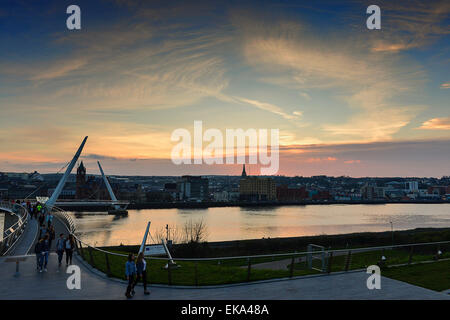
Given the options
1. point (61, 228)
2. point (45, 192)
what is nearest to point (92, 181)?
point (45, 192)

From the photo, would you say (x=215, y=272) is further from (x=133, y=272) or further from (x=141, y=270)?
(x=133, y=272)

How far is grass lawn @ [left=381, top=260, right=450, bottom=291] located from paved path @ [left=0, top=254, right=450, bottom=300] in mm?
726

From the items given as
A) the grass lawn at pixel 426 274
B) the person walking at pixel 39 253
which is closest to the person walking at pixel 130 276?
the person walking at pixel 39 253

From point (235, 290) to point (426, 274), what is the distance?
6405 millimetres

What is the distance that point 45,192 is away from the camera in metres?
193

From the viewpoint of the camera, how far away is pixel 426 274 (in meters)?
11.7

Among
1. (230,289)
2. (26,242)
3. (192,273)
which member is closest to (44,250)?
(192,273)

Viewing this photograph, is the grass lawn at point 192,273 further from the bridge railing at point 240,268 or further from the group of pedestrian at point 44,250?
the group of pedestrian at point 44,250

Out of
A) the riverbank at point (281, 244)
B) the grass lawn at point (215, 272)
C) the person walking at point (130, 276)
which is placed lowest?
the riverbank at point (281, 244)

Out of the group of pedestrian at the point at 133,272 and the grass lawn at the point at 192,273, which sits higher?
the group of pedestrian at the point at 133,272

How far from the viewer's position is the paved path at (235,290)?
899 cm

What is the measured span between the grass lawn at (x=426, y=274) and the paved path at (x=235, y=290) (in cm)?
73

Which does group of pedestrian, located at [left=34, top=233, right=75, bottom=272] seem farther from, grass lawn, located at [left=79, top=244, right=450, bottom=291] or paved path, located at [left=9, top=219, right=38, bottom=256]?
paved path, located at [left=9, top=219, right=38, bottom=256]
